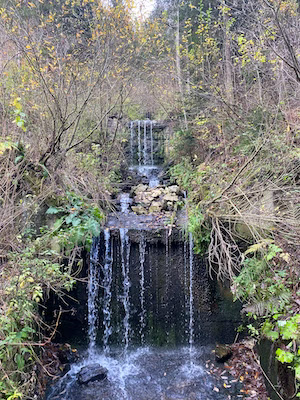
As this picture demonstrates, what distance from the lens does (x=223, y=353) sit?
479 centimetres

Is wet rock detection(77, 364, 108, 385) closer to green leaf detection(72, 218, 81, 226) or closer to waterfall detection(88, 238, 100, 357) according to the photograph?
waterfall detection(88, 238, 100, 357)

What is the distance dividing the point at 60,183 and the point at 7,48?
3443mm

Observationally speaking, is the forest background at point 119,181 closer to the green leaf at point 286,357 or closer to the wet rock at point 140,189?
the green leaf at point 286,357

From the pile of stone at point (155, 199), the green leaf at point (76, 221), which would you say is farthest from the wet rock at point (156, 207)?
the green leaf at point (76, 221)

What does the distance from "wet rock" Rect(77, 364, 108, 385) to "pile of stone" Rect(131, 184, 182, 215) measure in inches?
135

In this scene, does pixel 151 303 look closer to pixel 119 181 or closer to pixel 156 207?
pixel 156 207

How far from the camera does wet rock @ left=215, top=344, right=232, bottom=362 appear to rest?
4.77 meters

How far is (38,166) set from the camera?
5141mm

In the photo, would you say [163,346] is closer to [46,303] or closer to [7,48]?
[46,303]

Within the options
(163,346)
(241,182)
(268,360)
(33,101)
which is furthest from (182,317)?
(33,101)

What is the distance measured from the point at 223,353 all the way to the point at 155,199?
159 inches

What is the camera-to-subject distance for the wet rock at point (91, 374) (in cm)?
434

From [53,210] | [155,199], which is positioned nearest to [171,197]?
[155,199]

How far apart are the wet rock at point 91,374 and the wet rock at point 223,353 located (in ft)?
6.29
